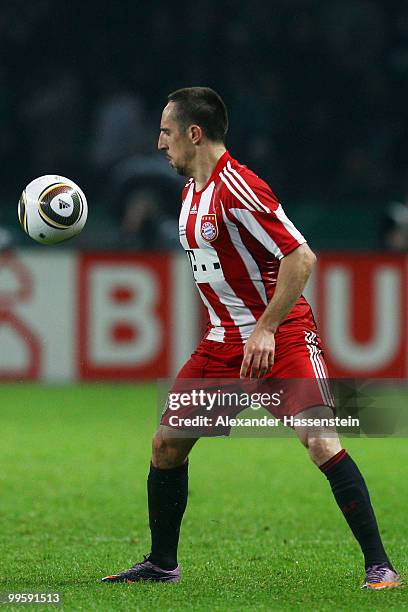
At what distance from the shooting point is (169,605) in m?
4.38

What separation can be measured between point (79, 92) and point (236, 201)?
33.9 feet

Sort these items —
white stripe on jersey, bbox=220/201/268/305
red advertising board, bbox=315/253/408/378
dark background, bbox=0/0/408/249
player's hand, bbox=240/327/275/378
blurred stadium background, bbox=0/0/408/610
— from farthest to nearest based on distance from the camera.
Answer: dark background, bbox=0/0/408/249 → red advertising board, bbox=315/253/408/378 → blurred stadium background, bbox=0/0/408/610 → white stripe on jersey, bbox=220/201/268/305 → player's hand, bbox=240/327/275/378

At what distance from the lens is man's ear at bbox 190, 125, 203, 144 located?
4.80 meters

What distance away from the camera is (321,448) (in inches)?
181

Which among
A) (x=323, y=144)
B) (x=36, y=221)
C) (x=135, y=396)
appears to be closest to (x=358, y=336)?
(x=135, y=396)

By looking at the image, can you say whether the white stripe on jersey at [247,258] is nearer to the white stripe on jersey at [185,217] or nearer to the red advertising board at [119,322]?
the white stripe on jersey at [185,217]

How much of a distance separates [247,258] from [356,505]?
0.99 metres

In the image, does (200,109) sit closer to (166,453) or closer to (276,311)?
(276,311)

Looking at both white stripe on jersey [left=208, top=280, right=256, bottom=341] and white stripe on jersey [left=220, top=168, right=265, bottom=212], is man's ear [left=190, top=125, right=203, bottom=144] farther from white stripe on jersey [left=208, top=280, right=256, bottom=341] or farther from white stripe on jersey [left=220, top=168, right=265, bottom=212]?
white stripe on jersey [left=208, top=280, right=256, bottom=341]

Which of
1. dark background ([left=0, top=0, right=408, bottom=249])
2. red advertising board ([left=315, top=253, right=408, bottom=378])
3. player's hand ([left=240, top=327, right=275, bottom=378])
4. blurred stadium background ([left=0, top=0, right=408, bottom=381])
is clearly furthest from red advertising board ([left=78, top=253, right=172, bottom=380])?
player's hand ([left=240, top=327, right=275, bottom=378])

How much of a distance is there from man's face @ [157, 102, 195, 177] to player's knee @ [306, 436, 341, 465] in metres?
1.11

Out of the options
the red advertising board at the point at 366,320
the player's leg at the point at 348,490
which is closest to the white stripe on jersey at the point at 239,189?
the player's leg at the point at 348,490

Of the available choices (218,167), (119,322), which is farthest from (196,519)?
(119,322)

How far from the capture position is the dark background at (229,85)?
14273mm
